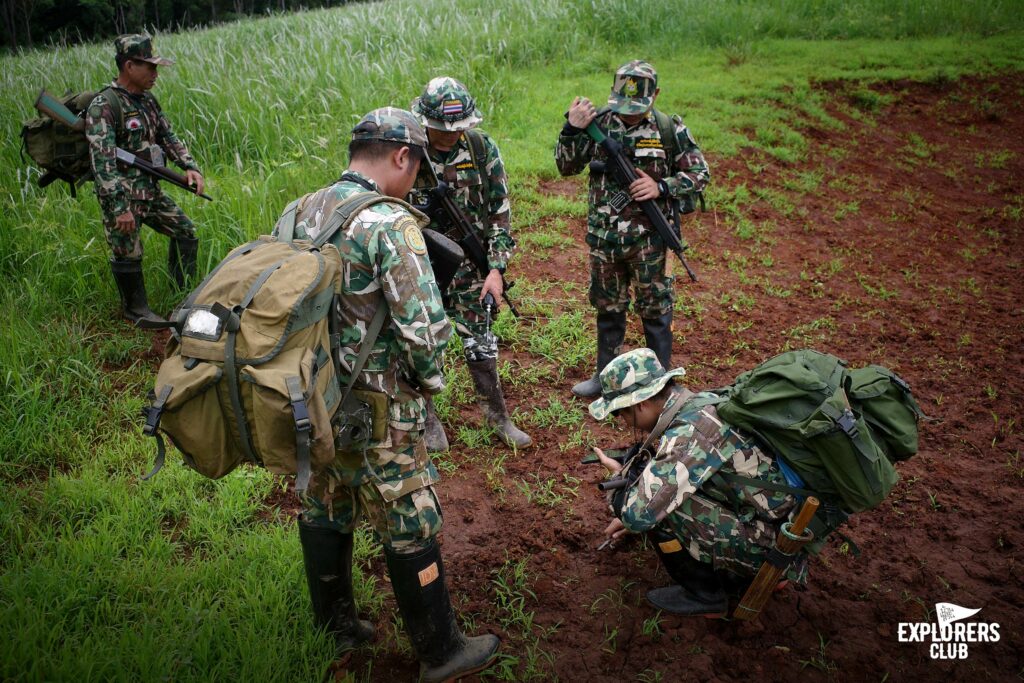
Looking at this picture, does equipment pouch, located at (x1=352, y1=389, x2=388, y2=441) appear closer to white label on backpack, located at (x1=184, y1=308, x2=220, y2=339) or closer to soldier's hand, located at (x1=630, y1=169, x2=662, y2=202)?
white label on backpack, located at (x1=184, y1=308, x2=220, y2=339)

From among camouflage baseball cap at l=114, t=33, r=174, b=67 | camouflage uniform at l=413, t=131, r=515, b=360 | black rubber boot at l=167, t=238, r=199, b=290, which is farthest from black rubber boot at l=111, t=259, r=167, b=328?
camouflage uniform at l=413, t=131, r=515, b=360

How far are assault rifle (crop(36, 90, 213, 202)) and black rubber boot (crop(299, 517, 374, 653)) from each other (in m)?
3.63

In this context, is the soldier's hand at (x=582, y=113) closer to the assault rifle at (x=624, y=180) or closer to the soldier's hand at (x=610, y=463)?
the assault rifle at (x=624, y=180)

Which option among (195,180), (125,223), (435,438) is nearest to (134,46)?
(195,180)

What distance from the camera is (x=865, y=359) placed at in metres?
4.83

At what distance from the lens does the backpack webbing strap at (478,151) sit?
11.9 ft

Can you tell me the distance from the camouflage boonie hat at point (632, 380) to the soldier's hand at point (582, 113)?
5.44ft

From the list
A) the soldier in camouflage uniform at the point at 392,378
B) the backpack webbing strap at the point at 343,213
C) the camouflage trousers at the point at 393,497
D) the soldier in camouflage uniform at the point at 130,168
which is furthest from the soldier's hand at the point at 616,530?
the soldier in camouflage uniform at the point at 130,168

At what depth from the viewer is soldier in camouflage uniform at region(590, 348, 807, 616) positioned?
255 cm

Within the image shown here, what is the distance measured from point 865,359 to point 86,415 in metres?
5.21

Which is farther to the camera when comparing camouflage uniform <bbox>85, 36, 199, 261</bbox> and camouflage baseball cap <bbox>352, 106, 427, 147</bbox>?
camouflage uniform <bbox>85, 36, 199, 261</bbox>

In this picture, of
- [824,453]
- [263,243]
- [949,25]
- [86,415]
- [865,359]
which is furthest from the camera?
[949,25]

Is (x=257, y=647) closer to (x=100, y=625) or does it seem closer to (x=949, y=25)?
(x=100, y=625)

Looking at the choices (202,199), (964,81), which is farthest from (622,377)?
(964,81)
